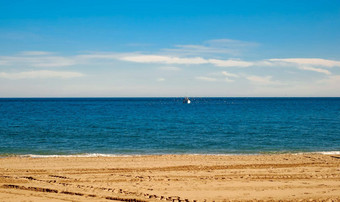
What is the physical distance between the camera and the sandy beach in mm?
11070

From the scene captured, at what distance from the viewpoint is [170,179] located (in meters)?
13.5

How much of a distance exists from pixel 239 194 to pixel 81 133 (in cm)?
2500

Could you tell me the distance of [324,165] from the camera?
1658cm

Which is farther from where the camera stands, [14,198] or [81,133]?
[81,133]

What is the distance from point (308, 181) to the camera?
13.0 metres

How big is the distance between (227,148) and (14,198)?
17551mm

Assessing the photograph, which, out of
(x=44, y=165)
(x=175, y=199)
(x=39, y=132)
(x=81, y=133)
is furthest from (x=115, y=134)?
(x=175, y=199)

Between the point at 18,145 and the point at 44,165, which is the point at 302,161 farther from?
the point at 18,145

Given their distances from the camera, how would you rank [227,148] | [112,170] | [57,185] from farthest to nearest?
[227,148] < [112,170] < [57,185]

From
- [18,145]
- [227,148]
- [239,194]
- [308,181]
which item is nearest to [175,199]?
[239,194]

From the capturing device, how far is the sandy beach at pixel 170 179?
1107cm

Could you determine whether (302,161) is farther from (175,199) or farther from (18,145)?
(18,145)

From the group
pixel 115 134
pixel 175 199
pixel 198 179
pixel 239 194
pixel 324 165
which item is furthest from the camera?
pixel 115 134

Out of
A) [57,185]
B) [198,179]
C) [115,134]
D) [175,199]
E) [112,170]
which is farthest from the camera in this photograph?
[115,134]
